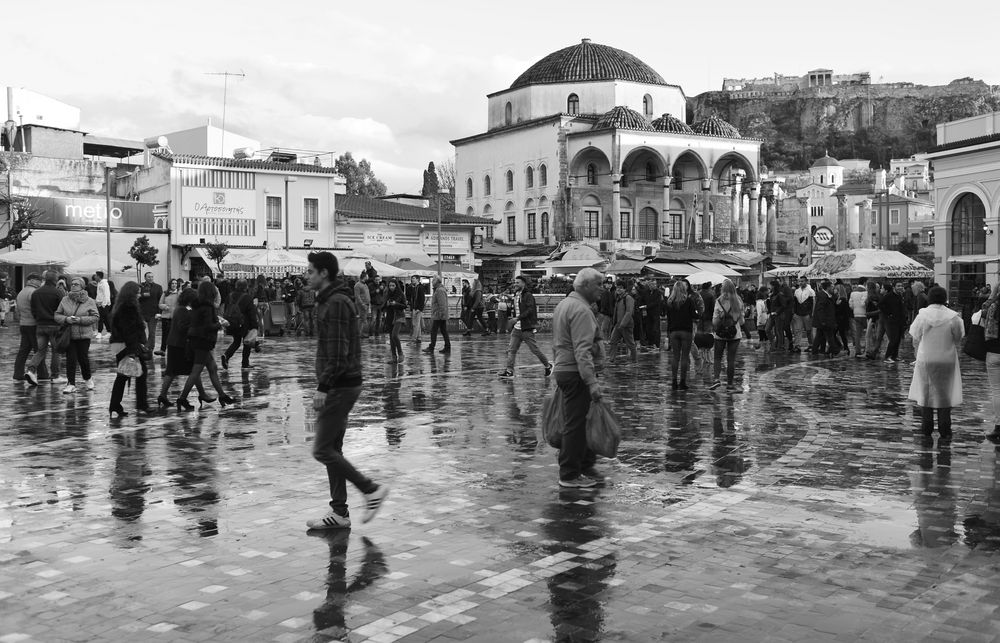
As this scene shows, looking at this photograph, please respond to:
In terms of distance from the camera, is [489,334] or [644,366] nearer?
[644,366]

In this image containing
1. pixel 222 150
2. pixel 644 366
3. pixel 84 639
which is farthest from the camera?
pixel 222 150

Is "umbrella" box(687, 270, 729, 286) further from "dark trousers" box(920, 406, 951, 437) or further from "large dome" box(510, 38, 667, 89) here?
"large dome" box(510, 38, 667, 89)

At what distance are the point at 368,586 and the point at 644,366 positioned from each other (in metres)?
14.0

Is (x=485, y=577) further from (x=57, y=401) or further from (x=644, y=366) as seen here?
(x=644, y=366)

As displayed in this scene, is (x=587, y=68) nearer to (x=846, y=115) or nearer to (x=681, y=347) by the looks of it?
(x=681, y=347)

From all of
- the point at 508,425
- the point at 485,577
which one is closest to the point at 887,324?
the point at 508,425

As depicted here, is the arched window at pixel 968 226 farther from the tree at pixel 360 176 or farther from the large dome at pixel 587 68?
the tree at pixel 360 176

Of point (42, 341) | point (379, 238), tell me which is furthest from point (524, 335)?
point (379, 238)

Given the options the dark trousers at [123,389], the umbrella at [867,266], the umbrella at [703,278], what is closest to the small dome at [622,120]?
the umbrella at [703,278]

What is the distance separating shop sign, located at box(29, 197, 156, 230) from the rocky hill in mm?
140649

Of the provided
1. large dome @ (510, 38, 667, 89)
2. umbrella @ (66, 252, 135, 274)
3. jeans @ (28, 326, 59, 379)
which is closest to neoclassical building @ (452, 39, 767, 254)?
large dome @ (510, 38, 667, 89)

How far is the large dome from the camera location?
65.1m

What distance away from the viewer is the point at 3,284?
3575 centimetres

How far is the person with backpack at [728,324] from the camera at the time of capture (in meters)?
14.6
